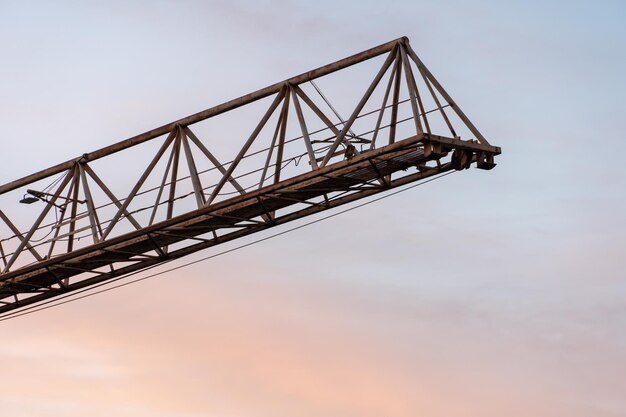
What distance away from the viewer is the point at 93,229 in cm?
4209

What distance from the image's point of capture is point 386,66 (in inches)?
1474

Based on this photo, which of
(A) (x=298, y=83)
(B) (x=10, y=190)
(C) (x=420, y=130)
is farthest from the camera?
(B) (x=10, y=190)

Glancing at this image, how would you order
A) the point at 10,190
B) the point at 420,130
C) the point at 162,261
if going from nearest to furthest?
1. the point at 420,130
2. the point at 162,261
3. the point at 10,190

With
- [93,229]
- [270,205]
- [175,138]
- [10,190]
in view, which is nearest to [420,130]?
[270,205]

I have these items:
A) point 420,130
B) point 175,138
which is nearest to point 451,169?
point 420,130

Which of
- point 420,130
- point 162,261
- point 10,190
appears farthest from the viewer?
point 10,190

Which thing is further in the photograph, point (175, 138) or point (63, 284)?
point (63, 284)

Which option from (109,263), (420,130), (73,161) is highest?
(73,161)

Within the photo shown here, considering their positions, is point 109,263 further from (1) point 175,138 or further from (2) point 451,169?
(2) point 451,169

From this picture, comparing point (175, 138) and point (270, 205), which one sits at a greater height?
point (175, 138)

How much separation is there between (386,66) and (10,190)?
13.9 meters

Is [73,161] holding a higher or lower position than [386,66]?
higher

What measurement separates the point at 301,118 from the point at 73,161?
822cm

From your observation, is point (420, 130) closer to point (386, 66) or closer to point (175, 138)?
point (386, 66)
